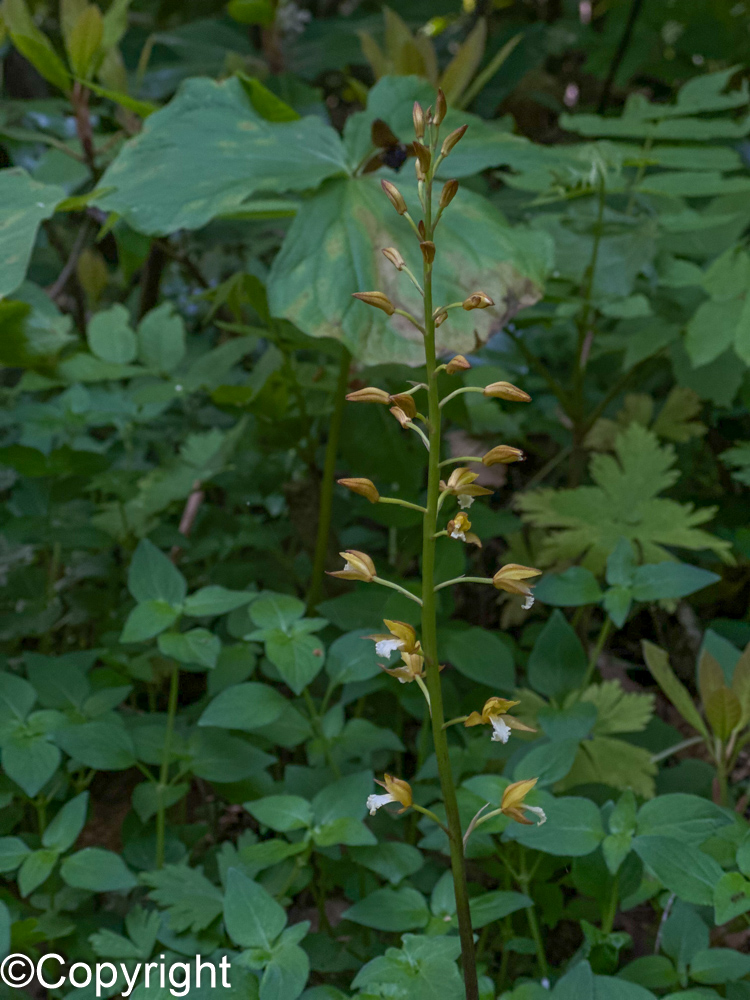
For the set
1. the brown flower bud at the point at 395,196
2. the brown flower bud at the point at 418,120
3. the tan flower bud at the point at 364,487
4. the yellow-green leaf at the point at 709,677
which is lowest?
the yellow-green leaf at the point at 709,677

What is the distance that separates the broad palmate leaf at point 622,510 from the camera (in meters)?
1.39

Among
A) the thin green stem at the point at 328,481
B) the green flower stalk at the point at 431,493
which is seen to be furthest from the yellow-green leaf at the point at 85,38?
the green flower stalk at the point at 431,493

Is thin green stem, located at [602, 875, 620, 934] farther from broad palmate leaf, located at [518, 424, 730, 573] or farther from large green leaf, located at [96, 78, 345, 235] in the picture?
large green leaf, located at [96, 78, 345, 235]

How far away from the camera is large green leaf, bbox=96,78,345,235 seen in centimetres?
119

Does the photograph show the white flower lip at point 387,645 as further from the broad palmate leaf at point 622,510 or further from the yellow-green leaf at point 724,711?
the broad palmate leaf at point 622,510

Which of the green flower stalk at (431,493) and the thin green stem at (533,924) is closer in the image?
the green flower stalk at (431,493)

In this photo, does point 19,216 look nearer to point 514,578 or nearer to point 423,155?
point 423,155

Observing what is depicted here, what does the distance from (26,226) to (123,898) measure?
3.40 ft

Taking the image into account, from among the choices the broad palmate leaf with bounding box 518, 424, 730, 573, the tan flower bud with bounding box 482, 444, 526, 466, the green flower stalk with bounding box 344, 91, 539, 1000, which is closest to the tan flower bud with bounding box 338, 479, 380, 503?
the green flower stalk with bounding box 344, 91, 539, 1000

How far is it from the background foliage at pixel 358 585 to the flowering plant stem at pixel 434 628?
3.1 inches

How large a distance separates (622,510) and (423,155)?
96 centimetres

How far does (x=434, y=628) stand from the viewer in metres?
0.70

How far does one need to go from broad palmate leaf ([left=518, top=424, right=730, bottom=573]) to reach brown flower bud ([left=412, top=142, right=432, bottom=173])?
2.93 ft

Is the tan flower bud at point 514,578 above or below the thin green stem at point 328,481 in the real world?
above
